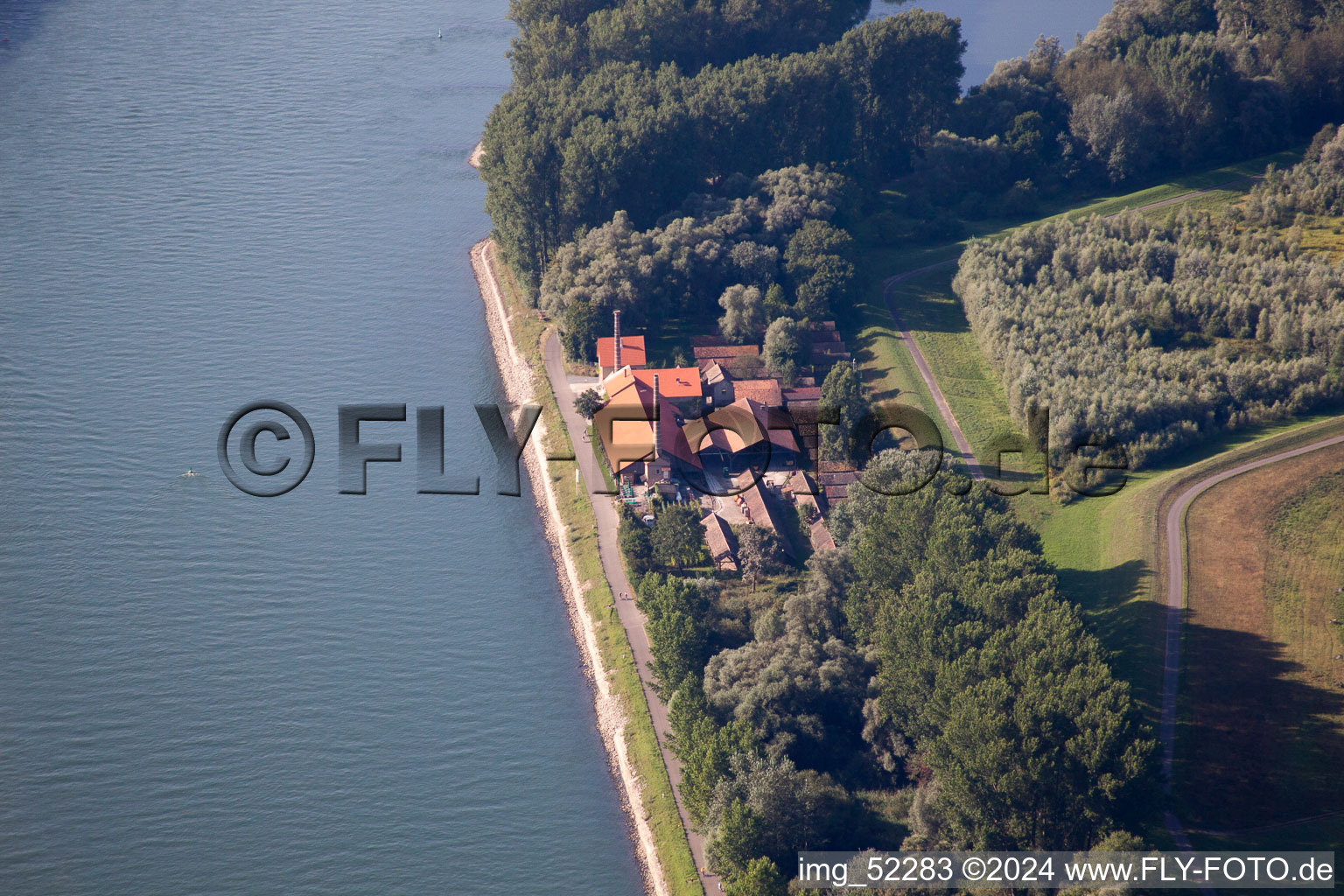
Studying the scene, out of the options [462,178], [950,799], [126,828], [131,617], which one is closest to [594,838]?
[950,799]

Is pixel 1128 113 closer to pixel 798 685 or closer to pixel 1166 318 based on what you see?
pixel 1166 318

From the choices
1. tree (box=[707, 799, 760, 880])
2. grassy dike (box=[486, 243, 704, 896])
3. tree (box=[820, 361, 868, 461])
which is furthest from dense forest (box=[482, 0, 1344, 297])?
tree (box=[707, 799, 760, 880])

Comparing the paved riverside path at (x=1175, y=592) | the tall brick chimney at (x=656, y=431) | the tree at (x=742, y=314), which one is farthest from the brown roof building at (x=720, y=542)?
the paved riverside path at (x=1175, y=592)

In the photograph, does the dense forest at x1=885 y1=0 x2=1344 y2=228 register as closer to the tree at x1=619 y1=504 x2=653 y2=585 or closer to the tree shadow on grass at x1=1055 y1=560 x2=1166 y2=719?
the tree at x1=619 y1=504 x2=653 y2=585

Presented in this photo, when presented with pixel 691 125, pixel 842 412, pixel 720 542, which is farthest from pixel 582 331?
pixel 691 125

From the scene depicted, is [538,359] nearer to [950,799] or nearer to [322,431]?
[322,431]

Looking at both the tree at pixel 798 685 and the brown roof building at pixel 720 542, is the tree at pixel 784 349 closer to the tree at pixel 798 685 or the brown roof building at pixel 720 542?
the brown roof building at pixel 720 542
